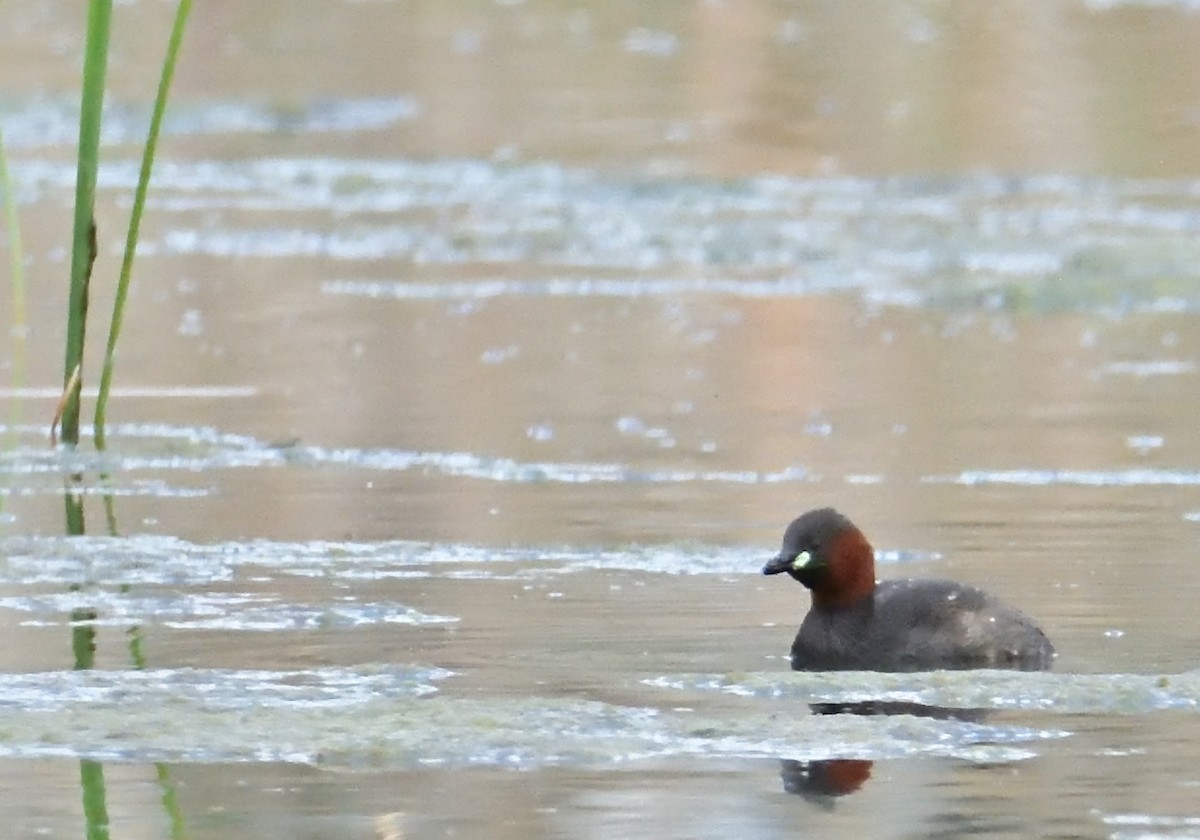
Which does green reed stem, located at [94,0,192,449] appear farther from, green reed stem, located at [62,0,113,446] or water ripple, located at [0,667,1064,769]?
water ripple, located at [0,667,1064,769]

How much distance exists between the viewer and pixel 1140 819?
222 inches

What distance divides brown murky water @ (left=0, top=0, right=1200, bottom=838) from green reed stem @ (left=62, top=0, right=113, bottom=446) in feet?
1.43

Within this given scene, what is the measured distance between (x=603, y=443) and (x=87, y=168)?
95.0 inches

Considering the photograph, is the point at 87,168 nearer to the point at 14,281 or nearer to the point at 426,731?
the point at 14,281

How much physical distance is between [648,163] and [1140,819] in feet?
44.8

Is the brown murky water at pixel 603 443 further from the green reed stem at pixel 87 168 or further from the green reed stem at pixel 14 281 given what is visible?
the green reed stem at pixel 87 168

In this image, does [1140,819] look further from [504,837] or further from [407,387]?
[407,387]

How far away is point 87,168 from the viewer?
30.3ft

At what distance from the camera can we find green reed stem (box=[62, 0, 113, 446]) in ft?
29.2

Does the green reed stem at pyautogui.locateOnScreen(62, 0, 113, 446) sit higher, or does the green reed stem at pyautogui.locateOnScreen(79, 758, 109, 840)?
the green reed stem at pyautogui.locateOnScreen(62, 0, 113, 446)

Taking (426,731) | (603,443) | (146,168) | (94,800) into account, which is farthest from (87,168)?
(94,800)

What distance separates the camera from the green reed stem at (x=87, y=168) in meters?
8.91

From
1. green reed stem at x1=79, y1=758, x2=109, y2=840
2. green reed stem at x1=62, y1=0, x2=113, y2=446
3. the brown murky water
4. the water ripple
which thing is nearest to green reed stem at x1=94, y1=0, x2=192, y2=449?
green reed stem at x1=62, y1=0, x2=113, y2=446

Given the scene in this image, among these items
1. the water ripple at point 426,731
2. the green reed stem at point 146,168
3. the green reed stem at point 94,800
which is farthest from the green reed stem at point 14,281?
the green reed stem at point 94,800
